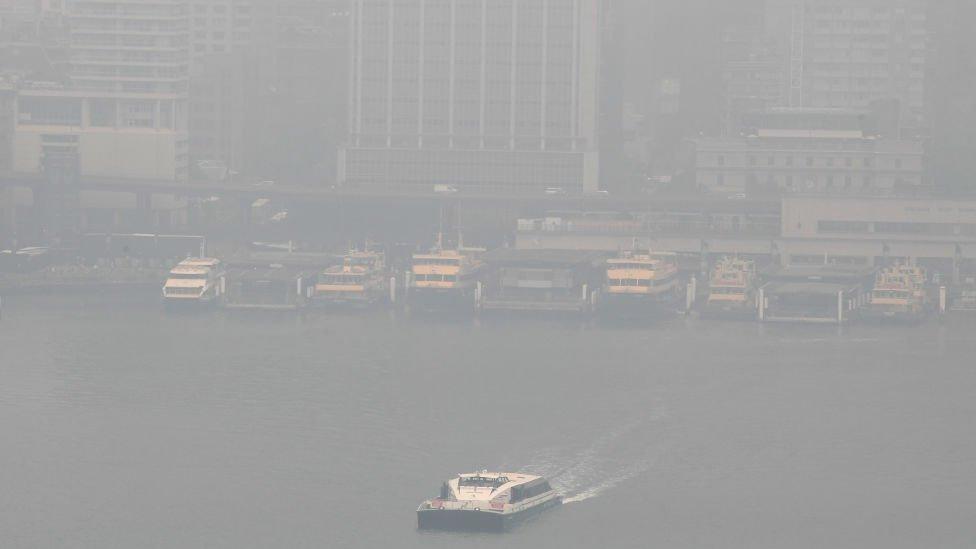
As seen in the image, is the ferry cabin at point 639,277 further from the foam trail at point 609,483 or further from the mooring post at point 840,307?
the foam trail at point 609,483

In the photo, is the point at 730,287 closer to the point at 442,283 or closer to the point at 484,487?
the point at 442,283

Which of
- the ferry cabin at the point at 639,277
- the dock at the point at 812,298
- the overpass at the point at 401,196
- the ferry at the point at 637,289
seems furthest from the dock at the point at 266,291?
the overpass at the point at 401,196

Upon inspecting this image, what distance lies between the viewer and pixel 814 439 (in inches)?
1901

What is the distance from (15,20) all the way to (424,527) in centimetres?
8490

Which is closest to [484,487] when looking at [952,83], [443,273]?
[443,273]

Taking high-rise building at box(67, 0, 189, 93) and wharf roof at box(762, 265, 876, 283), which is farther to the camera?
high-rise building at box(67, 0, 189, 93)


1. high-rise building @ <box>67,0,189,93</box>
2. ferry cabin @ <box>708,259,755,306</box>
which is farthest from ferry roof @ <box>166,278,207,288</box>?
high-rise building @ <box>67,0,189,93</box>

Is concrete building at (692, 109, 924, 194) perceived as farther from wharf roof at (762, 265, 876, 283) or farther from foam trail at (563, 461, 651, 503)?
foam trail at (563, 461, 651, 503)

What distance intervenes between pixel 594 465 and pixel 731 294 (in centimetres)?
2540

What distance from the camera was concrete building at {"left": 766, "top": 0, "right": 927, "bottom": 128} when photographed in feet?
386

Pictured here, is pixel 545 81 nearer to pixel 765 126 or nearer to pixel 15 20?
pixel 765 126

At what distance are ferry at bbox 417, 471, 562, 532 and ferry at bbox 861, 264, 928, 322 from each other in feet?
90.7

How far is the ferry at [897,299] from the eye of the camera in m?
67.9

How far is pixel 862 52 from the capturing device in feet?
387
